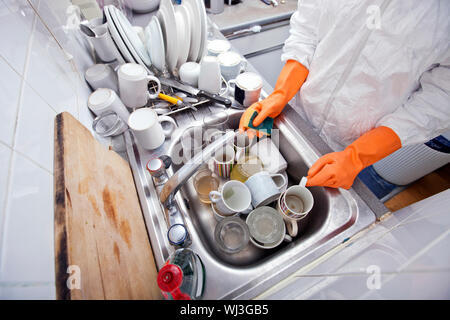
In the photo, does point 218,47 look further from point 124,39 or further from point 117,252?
point 117,252

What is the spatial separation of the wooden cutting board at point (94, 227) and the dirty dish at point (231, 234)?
195 mm

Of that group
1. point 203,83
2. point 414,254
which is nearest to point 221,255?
point 414,254

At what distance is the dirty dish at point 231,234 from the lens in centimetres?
58

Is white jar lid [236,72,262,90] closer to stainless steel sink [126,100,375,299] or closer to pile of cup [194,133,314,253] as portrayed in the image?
stainless steel sink [126,100,375,299]

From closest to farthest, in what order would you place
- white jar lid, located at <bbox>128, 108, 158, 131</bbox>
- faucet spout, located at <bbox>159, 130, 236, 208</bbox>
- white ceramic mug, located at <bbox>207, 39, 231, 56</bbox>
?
faucet spout, located at <bbox>159, 130, 236, 208</bbox>
white jar lid, located at <bbox>128, 108, 158, 131</bbox>
white ceramic mug, located at <bbox>207, 39, 231, 56</bbox>

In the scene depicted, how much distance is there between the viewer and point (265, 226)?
0.62 m

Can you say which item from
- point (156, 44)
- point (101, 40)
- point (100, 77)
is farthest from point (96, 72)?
point (156, 44)

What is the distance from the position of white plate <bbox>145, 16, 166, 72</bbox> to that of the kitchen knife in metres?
0.06

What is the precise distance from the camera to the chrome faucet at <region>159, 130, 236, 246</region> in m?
0.51

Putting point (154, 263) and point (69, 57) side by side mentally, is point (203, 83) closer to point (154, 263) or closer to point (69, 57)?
point (69, 57)

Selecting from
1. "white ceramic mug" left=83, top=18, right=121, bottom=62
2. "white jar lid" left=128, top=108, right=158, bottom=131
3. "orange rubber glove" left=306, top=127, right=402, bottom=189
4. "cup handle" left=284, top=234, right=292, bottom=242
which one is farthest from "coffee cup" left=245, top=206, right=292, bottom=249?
"white ceramic mug" left=83, top=18, right=121, bottom=62

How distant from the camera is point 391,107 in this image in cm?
70

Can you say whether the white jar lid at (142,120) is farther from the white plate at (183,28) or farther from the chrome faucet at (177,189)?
the white plate at (183,28)

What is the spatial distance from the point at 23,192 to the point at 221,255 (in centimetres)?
52
